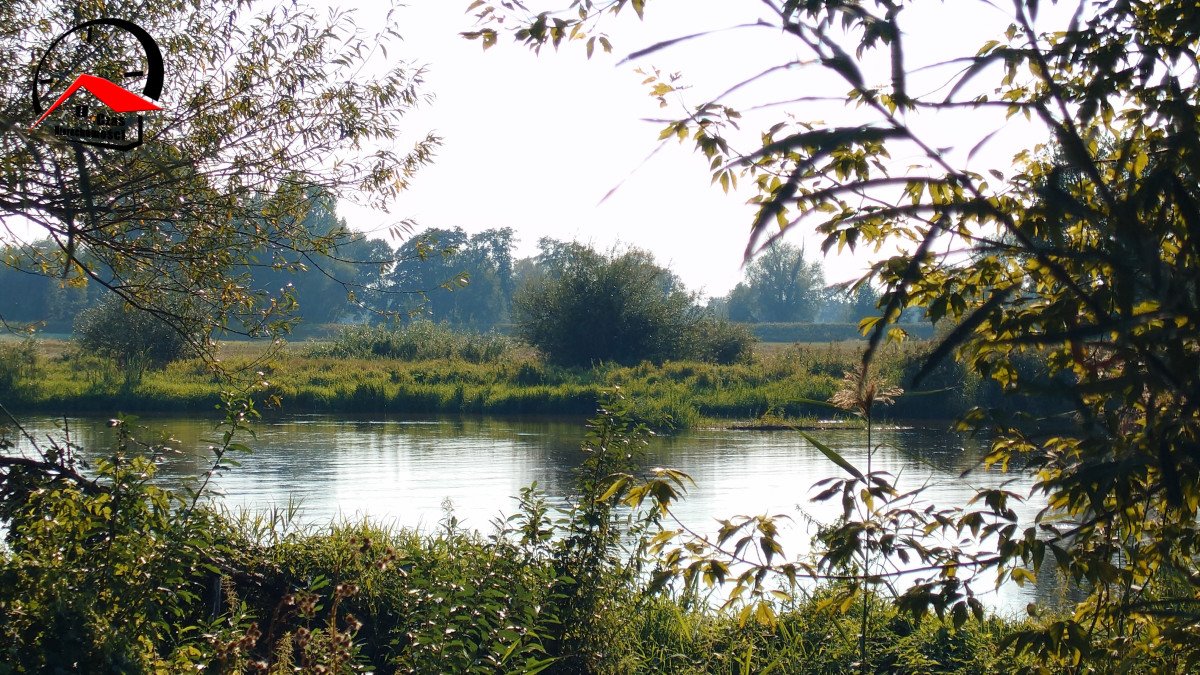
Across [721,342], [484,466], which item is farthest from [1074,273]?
[721,342]

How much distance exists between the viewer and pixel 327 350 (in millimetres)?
37875

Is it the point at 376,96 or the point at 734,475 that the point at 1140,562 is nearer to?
the point at 376,96

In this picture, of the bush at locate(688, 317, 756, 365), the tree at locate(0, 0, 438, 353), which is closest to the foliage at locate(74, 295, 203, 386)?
the bush at locate(688, 317, 756, 365)

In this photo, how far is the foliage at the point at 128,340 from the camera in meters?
29.5

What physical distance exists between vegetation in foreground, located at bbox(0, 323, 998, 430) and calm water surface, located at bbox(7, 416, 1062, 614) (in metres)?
1.95

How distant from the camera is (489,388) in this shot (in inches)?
1091

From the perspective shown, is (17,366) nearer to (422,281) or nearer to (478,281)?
(422,281)

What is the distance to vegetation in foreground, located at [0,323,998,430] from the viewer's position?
24.4 m

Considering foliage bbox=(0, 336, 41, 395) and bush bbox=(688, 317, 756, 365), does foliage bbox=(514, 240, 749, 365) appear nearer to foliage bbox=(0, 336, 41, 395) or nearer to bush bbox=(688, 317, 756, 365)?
bush bbox=(688, 317, 756, 365)

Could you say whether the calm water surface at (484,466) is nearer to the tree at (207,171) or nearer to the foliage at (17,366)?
the tree at (207,171)

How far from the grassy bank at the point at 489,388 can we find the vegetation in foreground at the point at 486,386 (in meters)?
0.03

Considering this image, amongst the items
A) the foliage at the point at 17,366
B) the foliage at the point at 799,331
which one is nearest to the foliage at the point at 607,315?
the foliage at the point at 17,366

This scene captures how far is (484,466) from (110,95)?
10908 millimetres

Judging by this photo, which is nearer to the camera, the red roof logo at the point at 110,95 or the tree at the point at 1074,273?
the tree at the point at 1074,273
